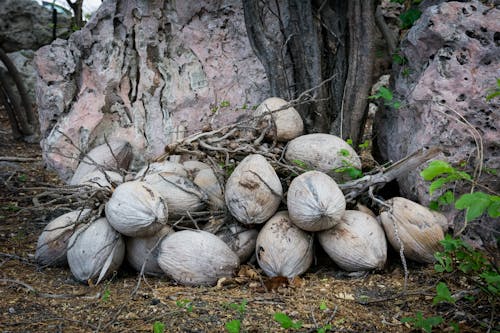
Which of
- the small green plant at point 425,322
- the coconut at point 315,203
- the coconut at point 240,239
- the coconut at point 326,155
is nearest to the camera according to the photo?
the small green plant at point 425,322

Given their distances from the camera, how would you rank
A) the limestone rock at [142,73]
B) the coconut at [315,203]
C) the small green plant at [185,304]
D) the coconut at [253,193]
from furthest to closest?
the limestone rock at [142,73], the coconut at [253,193], the coconut at [315,203], the small green plant at [185,304]

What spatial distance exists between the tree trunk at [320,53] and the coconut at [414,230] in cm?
89

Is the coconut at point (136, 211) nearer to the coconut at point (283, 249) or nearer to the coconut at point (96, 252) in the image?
the coconut at point (96, 252)

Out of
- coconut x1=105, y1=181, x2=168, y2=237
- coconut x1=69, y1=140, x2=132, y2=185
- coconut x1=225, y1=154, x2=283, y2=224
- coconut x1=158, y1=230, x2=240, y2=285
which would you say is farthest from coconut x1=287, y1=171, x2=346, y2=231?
coconut x1=69, y1=140, x2=132, y2=185

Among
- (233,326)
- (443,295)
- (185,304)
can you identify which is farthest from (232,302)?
(443,295)

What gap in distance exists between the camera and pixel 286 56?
4176 millimetres

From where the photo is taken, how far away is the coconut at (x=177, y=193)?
3.23 metres

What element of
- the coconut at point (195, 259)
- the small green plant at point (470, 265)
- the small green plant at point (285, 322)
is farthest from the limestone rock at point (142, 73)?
the small green plant at point (285, 322)

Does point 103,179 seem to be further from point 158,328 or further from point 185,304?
point 158,328

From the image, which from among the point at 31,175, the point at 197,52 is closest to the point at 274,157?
the point at 197,52

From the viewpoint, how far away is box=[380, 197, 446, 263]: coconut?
9.95ft

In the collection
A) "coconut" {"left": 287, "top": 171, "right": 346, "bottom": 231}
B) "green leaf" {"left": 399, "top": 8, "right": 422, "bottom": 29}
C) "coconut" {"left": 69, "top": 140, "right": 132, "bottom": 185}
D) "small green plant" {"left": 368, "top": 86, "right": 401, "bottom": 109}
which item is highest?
"green leaf" {"left": 399, "top": 8, "right": 422, "bottom": 29}

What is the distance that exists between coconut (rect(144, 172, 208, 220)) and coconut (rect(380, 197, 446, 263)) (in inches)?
40.2

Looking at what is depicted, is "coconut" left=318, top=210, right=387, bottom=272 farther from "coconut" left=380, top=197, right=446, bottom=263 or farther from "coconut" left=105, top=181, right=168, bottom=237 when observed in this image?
"coconut" left=105, top=181, right=168, bottom=237
